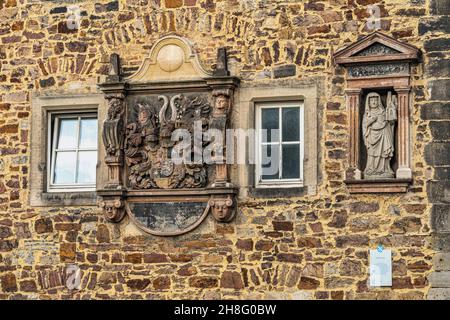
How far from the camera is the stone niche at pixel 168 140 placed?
17438mm

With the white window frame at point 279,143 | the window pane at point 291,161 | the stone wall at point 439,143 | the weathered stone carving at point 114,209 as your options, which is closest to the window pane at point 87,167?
the weathered stone carving at point 114,209

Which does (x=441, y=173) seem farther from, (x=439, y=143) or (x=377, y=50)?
(x=377, y=50)

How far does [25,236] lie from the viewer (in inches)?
715

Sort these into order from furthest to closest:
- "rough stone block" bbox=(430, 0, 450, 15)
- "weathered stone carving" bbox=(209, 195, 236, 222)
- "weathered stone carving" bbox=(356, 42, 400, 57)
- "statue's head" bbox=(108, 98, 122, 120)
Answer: "statue's head" bbox=(108, 98, 122, 120), "weathered stone carving" bbox=(209, 195, 236, 222), "weathered stone carving" bbox=(356, 42, 400, 57), "rough stone block" bbox=(430, 0, 450, 15)

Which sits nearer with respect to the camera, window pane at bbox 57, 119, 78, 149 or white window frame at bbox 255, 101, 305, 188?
white window frame at bbox 255, 101, 305, 188

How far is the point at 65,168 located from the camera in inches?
723

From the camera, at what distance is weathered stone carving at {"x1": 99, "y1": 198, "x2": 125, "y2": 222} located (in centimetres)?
1770

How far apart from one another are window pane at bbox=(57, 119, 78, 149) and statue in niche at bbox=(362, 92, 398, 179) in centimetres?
381

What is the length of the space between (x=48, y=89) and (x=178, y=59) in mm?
1761

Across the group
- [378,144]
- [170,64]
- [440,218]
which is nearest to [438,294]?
[440,218]

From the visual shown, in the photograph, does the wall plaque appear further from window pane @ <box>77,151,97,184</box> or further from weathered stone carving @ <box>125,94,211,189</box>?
window pane @ <box>77,151,97,184</box>

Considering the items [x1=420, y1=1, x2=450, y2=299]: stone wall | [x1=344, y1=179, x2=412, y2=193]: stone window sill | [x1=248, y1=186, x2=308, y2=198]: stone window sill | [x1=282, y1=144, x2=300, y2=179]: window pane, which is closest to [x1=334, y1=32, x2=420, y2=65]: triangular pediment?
[x1=420, y1=1, x2=450, y2=299]: stone wall
